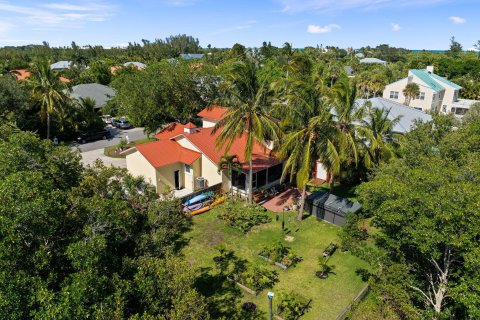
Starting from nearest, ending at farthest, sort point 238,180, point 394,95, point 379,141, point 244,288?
1. point 244,288
2. point 379,141
3. point 238,180
4. point 394,95

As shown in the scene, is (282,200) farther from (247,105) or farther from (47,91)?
(47,91)

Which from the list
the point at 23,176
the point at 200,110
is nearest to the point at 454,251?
the point at 23,176

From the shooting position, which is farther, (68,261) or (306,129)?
(306,129)

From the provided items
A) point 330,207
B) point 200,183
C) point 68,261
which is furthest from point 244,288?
point 200,183

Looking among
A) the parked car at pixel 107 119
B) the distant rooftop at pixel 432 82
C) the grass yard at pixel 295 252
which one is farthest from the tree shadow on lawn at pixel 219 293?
the distant rooftop at pixel 432 82

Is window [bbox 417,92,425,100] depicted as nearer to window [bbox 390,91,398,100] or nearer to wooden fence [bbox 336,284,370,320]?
window [bbox 390,91,398,100]

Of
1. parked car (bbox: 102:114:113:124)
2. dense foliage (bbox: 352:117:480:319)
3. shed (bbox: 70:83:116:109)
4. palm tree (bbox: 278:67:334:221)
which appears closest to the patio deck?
palm tree (bbox: 278:67:334:221)
